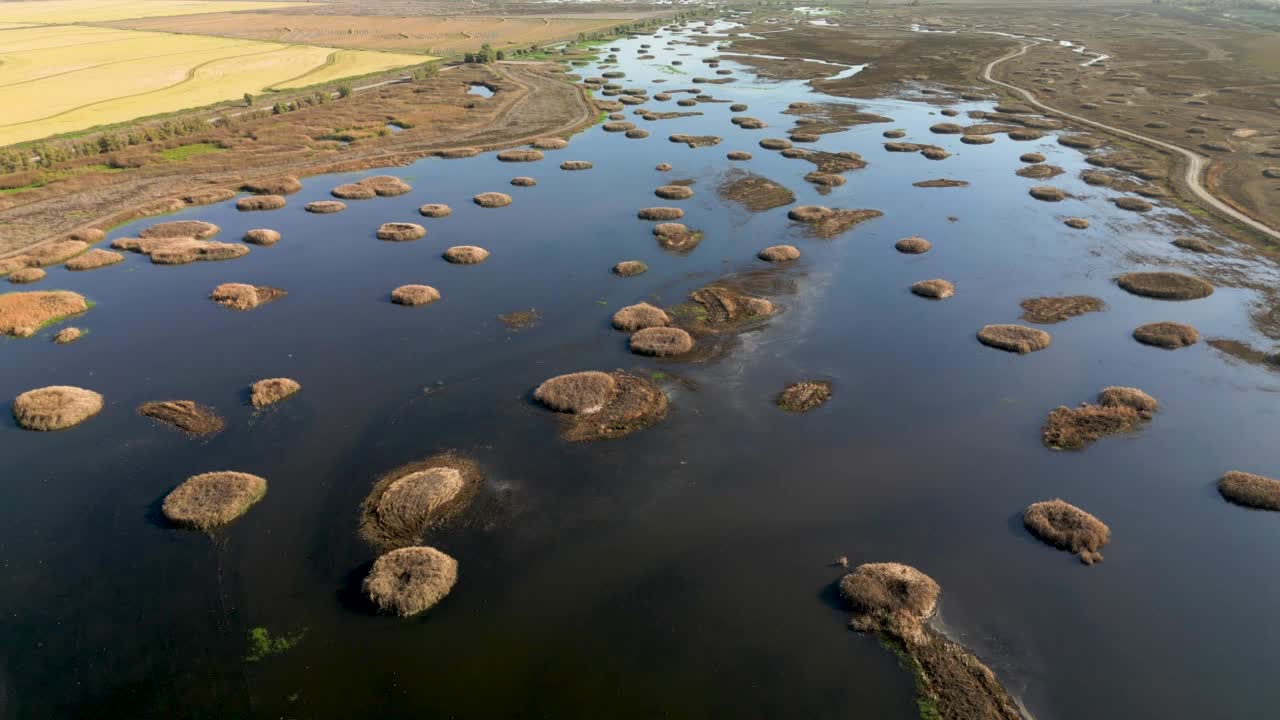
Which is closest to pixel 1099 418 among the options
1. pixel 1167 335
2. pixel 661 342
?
pixel 1167 335

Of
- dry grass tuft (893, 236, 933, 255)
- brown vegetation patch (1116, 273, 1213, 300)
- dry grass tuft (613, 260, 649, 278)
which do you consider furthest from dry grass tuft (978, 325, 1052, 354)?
dry grass tuft (613, 260, 649, 278)

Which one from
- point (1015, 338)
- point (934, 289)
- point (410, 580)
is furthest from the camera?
point (934, 289)

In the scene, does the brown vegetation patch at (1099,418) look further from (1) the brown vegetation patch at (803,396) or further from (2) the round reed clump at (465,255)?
(2) the round reed clump at (465,255)

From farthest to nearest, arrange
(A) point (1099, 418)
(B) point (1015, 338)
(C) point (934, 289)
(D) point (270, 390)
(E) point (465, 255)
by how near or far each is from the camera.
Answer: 1. (E) point (465, 255)
2. (C) point (934, 289)
3. (B) point (1015, 338)
4. (D) point (270, 390)
5. (A) point (1099, 418)

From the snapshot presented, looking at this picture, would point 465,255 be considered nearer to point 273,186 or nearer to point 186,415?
point 186,415

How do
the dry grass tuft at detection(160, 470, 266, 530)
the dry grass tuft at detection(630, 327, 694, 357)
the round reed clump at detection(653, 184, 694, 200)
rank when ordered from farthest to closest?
the round reed clump at detection(653, 184, 694, 200) → the dry grass tuft at detection(630, 327, 694, 357) → the dry grass tuft at detection(160, 470, 266, 530)

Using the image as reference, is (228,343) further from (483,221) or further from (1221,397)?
(1221,397)

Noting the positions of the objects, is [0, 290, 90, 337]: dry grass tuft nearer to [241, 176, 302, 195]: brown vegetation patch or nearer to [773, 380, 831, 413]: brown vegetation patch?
[241, 176, 302, 195]: brown vegetation patch

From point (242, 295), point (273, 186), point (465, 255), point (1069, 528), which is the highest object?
point (273, 186)
